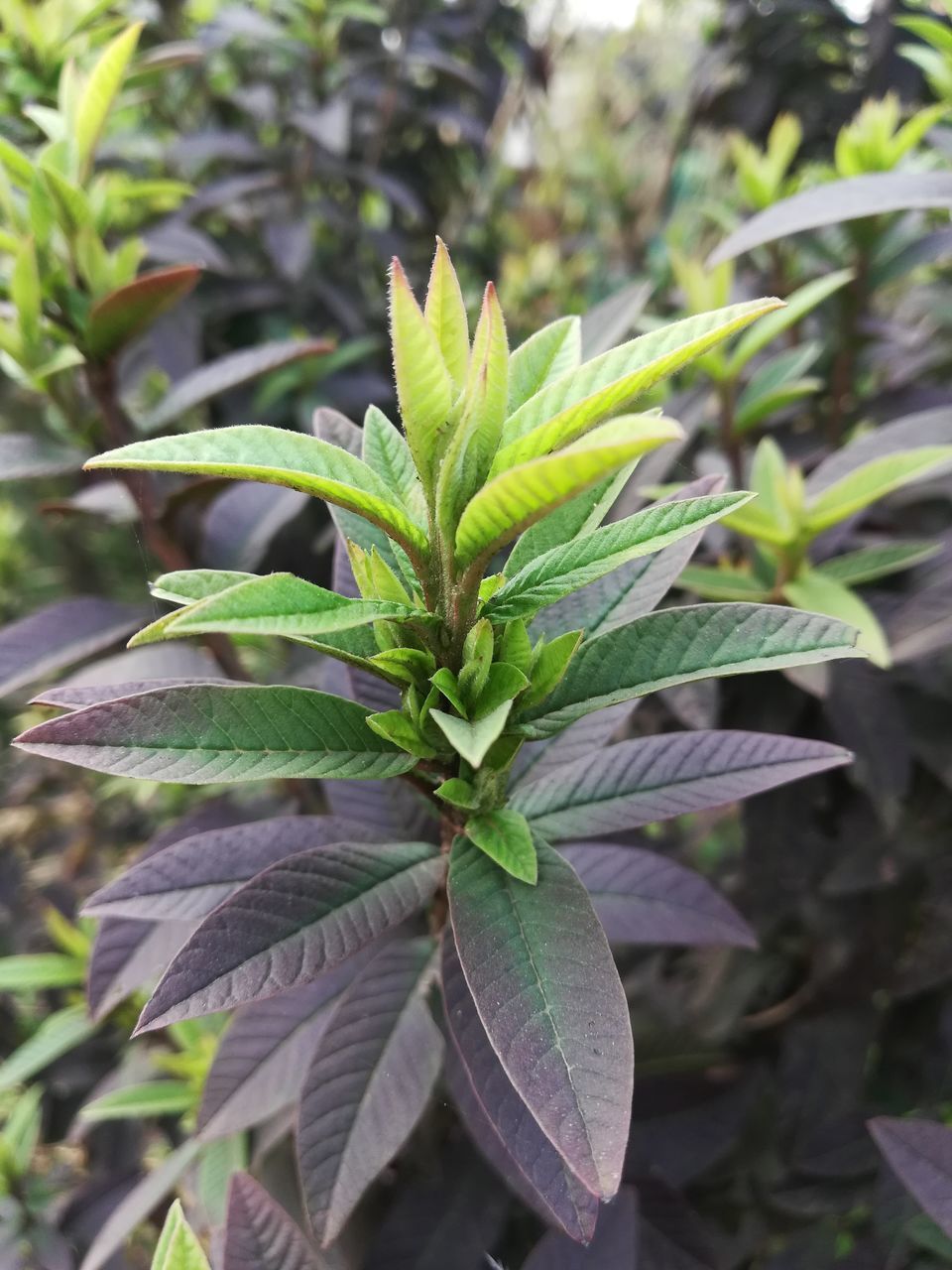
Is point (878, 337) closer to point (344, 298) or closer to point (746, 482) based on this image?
point (746, 482)

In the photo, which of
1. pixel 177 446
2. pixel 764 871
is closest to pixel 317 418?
pixel 177 446

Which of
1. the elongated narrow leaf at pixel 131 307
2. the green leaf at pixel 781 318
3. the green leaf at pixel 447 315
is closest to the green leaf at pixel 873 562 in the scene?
the green leaf at pixel 781 318

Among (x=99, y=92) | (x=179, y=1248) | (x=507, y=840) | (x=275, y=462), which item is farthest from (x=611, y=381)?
(x=99, y=92)

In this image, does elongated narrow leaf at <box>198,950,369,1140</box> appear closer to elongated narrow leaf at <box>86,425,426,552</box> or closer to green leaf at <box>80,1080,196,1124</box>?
green leaf at <box>80,1080,196,1124</box>

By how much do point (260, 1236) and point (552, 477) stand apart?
554 mm

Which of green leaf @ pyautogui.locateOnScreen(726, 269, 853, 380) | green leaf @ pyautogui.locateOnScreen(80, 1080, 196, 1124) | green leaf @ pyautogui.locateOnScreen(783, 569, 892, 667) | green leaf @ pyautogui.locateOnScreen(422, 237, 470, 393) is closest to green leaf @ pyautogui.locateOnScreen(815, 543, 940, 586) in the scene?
green leaf @ pyautogui.locateOnScreen(783, 569, 892, 667)

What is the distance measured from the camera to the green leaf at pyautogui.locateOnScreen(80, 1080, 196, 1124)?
3.50ft

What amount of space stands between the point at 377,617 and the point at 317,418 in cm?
29

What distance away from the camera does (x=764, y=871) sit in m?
1.18

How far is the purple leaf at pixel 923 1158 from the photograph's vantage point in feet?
2.45

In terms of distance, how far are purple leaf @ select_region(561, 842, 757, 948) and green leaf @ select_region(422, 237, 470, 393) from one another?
Result: 49cm

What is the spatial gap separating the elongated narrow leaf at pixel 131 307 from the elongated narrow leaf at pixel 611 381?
1.78 feet

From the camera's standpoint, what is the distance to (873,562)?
38.1 inches

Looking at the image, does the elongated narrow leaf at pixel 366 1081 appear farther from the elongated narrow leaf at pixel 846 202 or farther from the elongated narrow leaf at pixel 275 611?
the elongated narrow leaf at pixel 846 202
